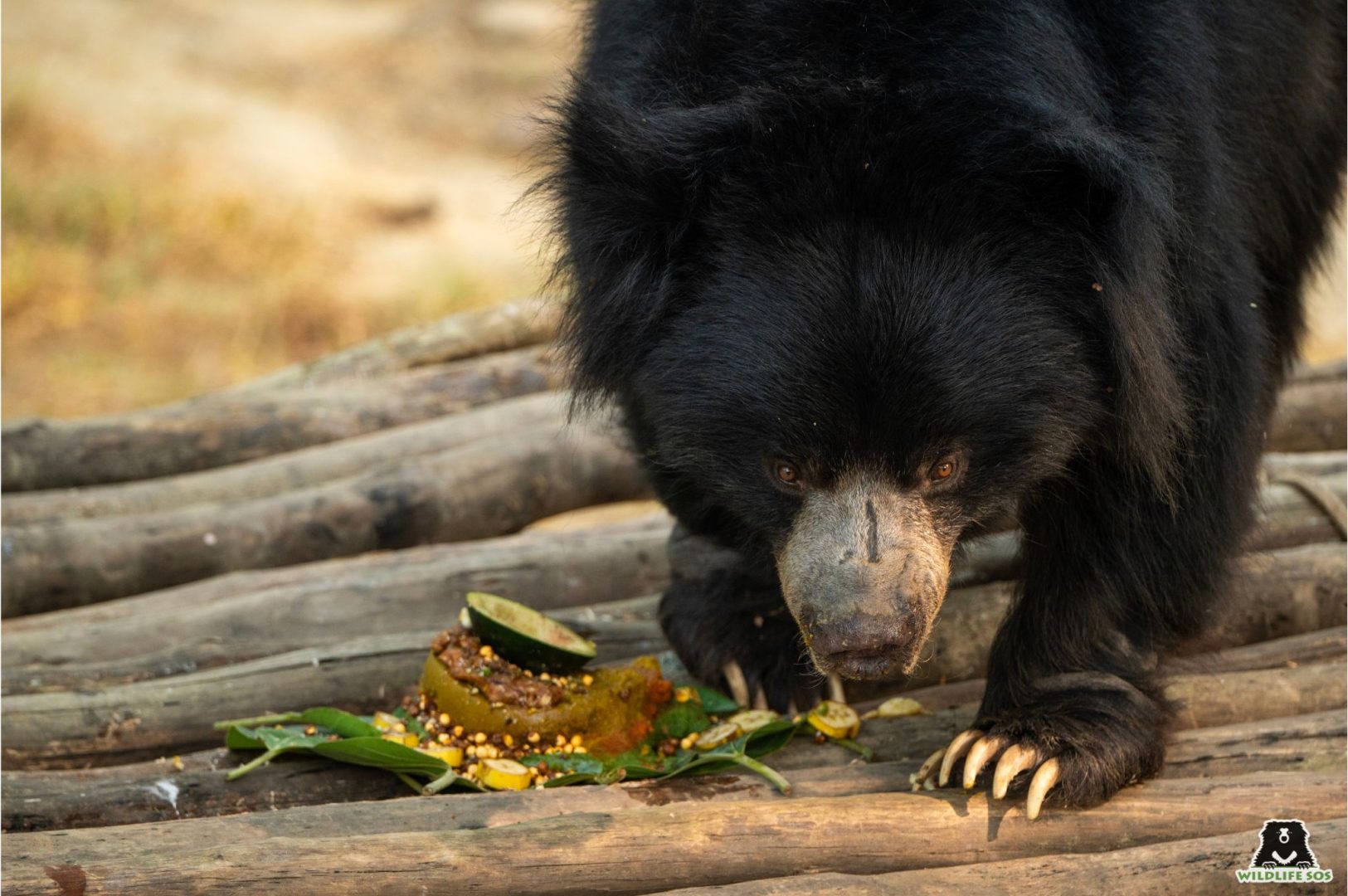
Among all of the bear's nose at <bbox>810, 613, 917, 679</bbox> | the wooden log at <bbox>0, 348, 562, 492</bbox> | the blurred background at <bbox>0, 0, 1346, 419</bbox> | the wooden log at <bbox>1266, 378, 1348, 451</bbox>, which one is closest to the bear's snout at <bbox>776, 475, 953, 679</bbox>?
the bear's nose at <bbox>810, 613, 917, 679</bbox>

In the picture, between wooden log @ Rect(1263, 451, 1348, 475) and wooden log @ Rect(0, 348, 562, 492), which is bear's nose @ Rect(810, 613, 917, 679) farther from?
wooden log @ Rect(0, 348, 562, 492)

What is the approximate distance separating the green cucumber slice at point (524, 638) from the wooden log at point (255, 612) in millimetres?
527

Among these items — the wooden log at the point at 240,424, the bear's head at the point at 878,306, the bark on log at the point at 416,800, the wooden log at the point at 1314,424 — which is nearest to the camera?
the bear's head at the point at 878,306

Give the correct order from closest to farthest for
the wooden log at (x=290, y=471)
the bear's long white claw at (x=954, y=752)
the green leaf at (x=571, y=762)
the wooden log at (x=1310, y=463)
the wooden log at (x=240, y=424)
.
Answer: the bear's long white claw at (x=954, y=752), the green leaf at (x=571, y=762), the wooden log at (x=1310, y=463), the wooden log at (x=290, y=471), the wooden log at (x=240, y=424)

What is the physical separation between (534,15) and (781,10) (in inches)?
442

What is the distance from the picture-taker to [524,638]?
105 inches

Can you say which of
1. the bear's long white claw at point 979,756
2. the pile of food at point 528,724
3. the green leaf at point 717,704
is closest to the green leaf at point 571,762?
the pile of food at point 528,724

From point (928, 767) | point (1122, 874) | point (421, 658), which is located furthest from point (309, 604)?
point (1122, 874)

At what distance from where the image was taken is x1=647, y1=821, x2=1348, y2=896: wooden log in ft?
6.73

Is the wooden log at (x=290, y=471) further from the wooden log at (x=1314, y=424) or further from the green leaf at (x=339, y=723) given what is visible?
the wooden log at (x=1314, y=424)

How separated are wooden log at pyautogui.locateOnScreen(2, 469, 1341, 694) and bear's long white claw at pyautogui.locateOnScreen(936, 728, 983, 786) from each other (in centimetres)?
46

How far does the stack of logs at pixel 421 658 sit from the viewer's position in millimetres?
2088

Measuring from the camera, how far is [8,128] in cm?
959

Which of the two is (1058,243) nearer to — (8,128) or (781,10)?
(781,10)
